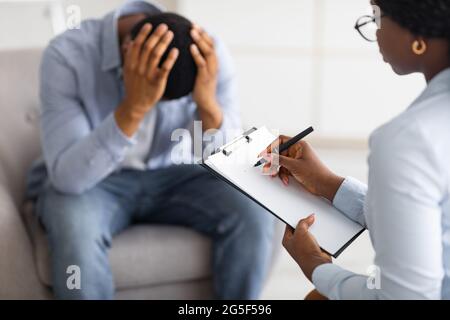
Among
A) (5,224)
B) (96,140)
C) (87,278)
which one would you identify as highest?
(96,140)

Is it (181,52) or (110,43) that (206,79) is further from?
(110,43)

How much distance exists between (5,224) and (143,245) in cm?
29

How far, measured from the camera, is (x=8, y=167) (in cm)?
168

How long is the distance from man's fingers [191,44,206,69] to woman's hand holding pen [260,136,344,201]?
429mm

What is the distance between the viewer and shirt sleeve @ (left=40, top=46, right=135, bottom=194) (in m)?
1.51

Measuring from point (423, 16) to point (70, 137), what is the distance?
0.94m

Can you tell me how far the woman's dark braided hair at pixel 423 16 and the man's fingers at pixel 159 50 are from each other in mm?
634

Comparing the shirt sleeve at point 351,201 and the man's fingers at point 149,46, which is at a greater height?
the man's fingers at point 149,46

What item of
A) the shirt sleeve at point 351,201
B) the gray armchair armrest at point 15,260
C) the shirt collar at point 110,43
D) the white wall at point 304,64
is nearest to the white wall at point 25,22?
the white wall at point 304,64

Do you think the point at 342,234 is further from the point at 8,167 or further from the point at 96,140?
the point at 8,167

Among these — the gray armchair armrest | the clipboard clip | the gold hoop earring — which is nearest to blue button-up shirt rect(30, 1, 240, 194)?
the gray armchair armrest

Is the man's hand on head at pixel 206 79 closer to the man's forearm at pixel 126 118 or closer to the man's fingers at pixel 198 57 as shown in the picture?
the man's fingers at pixel 198 57

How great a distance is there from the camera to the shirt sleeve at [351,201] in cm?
107
